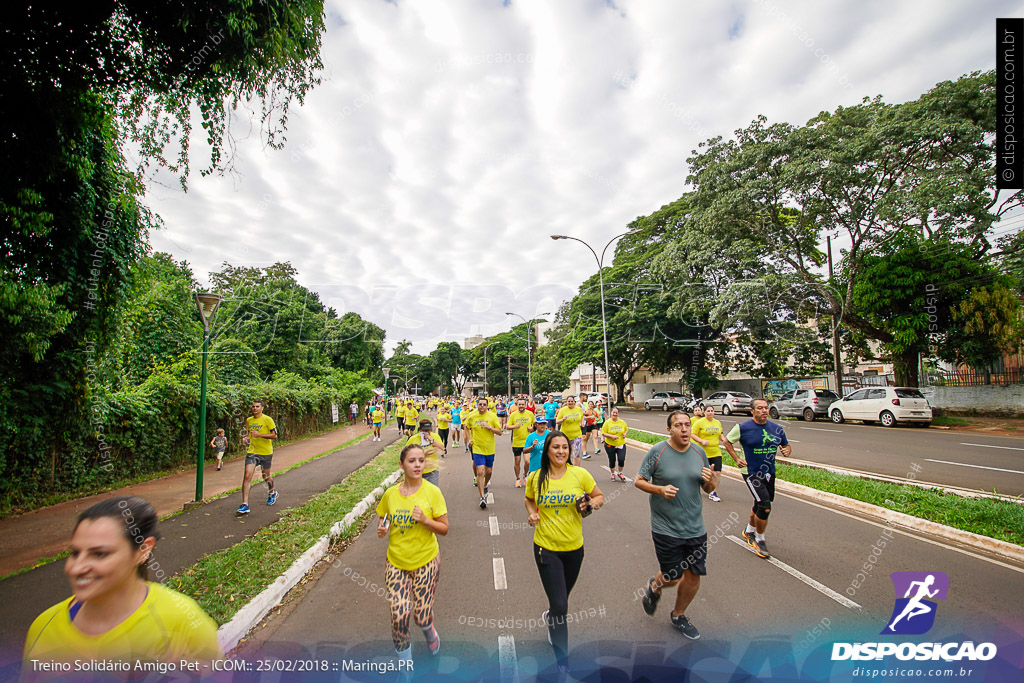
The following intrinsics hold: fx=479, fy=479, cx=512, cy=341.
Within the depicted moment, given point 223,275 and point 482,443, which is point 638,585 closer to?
point 482,443

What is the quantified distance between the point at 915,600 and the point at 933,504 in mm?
3432

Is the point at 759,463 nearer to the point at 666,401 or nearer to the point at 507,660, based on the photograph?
the point at 507,660

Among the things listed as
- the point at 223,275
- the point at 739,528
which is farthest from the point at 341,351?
the point at 739,528

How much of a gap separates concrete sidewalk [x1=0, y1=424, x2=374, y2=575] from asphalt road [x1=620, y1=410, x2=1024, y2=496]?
12.9 metres

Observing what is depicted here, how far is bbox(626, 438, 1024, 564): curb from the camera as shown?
534cm

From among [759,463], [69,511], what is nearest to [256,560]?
[69,511]

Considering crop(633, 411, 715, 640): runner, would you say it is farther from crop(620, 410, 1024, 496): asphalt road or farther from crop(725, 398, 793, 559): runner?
crop(620, 410, 1024, 496): asphalt road

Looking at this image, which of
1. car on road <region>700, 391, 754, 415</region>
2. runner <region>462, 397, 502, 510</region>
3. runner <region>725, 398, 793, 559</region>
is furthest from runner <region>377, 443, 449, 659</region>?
car on road <region>700, 391, 754, 415</region>

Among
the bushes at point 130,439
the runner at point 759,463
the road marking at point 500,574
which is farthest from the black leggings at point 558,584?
the bushes at point 130,439

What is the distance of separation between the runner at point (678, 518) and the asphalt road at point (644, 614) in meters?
0.29

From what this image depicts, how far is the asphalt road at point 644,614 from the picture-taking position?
132 inches

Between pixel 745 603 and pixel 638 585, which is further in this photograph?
pixel 638 585

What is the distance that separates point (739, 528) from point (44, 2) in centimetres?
984

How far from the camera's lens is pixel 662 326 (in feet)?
115
